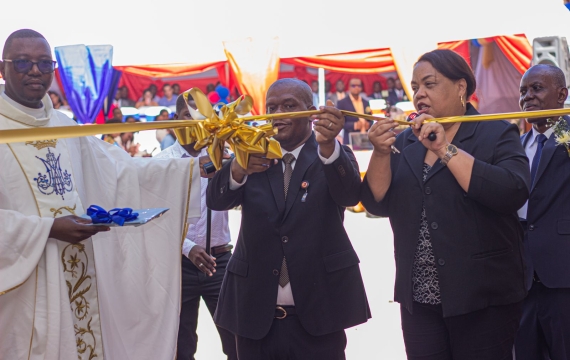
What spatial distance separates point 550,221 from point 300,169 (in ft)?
4.97

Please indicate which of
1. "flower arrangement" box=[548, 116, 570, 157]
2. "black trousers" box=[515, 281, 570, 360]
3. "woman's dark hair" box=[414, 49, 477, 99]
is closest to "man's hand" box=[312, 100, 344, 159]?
"woman's dark hair" box=[414, 49, 477, 99]

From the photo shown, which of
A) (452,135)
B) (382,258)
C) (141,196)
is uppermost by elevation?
(452,135)

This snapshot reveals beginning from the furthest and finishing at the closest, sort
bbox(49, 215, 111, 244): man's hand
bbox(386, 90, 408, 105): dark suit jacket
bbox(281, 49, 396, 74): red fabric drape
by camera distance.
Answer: bbox(386, 90, 408, 105): dark suit jacket < bbox(281, 49, 396, 74): red fabric drape < bbox(49, 215, 111, 244): man's hand

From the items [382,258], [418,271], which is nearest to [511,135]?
[418,271]

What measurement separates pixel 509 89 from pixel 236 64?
6.81m

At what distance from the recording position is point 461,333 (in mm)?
3197

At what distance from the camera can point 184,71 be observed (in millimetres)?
18781

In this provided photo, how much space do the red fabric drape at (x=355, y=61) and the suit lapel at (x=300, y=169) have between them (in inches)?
565

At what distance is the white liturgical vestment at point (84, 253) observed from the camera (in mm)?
3373

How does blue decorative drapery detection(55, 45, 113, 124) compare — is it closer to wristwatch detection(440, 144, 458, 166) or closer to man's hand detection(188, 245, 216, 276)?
man's hand detection(188, 245, 216, 276)

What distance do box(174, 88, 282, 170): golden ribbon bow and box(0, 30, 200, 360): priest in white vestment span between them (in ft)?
2.20

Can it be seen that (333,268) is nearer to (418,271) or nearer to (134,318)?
(418,271)

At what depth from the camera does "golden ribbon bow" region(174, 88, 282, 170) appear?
3133 mm

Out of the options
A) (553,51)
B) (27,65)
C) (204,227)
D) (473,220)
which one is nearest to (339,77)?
(553,51)
